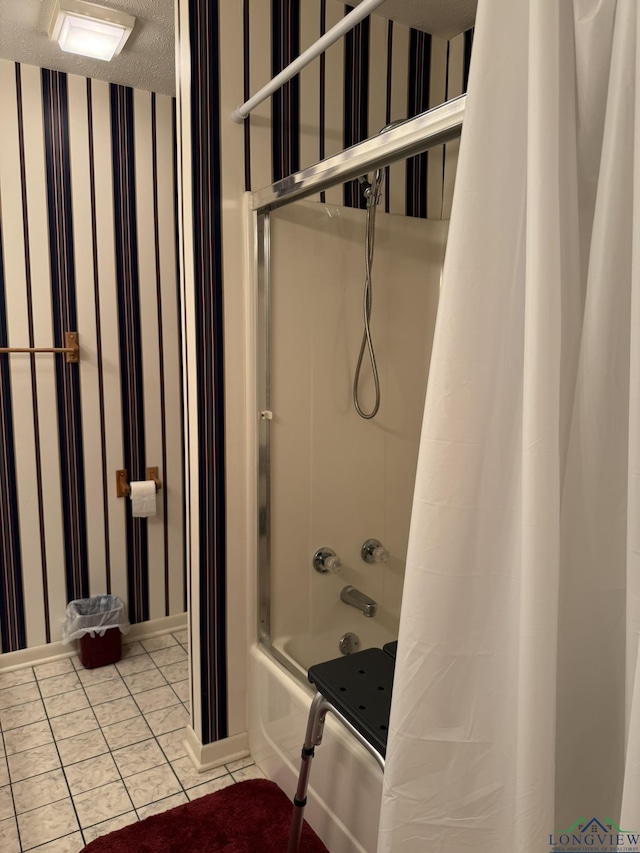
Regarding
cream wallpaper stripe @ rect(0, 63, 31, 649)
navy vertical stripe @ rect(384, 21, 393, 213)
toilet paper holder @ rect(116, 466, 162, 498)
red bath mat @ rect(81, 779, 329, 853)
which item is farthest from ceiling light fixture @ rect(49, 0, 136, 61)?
red bath mat @ rect(81, 779, 329, 853)

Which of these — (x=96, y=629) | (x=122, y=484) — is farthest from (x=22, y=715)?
(x=122, y=484)

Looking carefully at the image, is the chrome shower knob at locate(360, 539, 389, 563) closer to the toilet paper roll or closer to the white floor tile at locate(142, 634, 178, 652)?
the toilet paper roll

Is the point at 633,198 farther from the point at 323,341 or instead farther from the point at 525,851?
the point at 323,341

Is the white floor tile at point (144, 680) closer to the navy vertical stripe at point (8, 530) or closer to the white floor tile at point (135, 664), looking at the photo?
the white floor tile at point (135, 664)

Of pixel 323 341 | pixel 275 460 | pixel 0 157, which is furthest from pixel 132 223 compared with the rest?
pixel 275 460

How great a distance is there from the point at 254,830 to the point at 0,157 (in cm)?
261

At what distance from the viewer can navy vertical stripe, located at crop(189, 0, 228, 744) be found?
6.16 feet

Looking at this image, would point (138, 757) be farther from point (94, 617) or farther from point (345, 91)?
point (345, 91)

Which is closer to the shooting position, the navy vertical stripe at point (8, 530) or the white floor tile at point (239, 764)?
the white floor tile at point (239, 764)

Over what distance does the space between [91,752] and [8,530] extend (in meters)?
1.02

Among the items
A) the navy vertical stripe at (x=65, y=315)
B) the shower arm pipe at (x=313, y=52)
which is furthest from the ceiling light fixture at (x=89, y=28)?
the shower arm pipe at (x=313, y=52)

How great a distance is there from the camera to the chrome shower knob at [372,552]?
2314 mm

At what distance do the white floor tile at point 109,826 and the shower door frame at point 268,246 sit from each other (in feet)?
2.04

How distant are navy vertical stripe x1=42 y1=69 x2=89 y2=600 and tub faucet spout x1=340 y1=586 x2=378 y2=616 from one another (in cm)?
133
